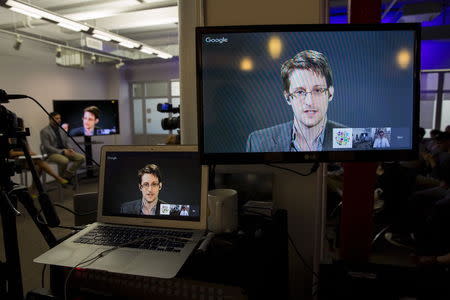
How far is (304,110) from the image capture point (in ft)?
→ 3.46

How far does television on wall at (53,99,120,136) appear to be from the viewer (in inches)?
240

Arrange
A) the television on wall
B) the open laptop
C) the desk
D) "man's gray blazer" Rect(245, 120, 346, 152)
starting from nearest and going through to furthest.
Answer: the desk → the open laptop → "man's gray blazer" Rect(245, 120, 346, 152) → the television on wall

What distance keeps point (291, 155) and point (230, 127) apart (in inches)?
9.4

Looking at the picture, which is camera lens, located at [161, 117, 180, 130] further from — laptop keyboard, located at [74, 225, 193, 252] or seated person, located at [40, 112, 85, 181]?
seated person, located at [40, 112, 85, 181]

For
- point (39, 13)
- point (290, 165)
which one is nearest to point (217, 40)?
point (290, 165)

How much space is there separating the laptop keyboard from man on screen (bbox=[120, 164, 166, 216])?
7 centimetres

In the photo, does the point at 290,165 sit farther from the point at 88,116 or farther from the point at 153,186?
the point at 88,116

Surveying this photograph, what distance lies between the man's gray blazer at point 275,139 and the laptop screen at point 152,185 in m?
0.22

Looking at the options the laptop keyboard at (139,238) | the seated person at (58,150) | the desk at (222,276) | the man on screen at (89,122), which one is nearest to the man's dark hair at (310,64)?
the desk at (222,276)

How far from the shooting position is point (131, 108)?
8.84 meters

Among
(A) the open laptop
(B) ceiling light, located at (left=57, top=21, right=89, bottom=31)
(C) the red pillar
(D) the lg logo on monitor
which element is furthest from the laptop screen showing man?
(B) ceiling light, located at (left=57, top=21, right=89, bottom=31)

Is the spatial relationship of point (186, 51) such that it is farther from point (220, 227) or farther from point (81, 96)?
point (81, 96)

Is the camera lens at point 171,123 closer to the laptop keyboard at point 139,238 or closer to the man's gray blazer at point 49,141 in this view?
the laptop keyboard at point 139,238

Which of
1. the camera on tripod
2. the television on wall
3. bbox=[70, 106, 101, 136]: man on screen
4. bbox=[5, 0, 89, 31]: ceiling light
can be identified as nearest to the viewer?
the camera on tripod
